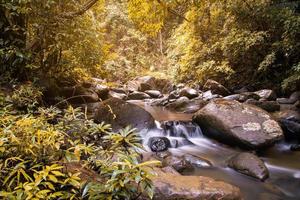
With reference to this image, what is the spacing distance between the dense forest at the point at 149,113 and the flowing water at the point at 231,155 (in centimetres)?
2

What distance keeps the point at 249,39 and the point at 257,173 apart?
18.0 feet

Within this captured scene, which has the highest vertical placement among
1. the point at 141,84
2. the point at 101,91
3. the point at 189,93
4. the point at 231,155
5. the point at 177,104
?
the point at 141,84

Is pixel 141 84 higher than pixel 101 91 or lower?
higher

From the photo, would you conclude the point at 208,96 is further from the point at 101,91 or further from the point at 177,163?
the point at 177,163

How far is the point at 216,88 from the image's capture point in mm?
10422

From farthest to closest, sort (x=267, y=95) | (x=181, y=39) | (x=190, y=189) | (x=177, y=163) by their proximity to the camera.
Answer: (x=181, y=39) → (x=267, y=95) → (x=177, y=163) → (x=190, y=189)

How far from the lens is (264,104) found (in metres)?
7.30

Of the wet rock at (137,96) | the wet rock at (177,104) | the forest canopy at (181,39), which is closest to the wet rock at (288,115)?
the forest canopy at (181,39)

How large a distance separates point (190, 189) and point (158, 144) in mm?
2689

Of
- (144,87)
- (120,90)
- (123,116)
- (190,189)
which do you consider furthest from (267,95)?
(144,87)

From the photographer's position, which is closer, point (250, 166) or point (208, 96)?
point (250, 166)

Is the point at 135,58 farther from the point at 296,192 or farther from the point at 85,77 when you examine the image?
the point at 296,192

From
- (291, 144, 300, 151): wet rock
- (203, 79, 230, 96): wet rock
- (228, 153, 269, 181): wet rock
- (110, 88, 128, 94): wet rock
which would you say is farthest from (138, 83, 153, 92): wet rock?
(228, 153, 269, 181): wet rock

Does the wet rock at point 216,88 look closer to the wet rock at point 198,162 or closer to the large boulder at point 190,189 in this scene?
the wet rock at point 198,162
